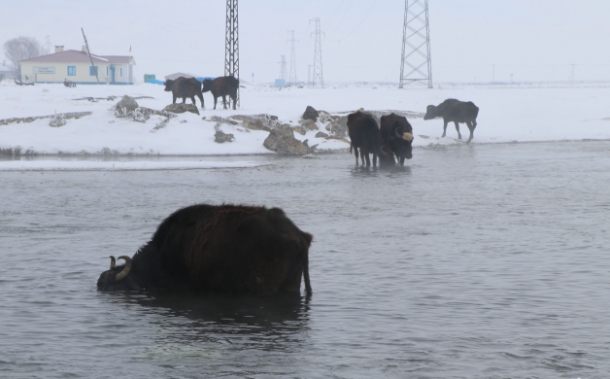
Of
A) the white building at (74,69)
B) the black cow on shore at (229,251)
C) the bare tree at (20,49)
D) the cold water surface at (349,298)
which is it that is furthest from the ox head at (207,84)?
the bare tree at (20,49)

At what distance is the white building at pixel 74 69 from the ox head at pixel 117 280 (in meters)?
80.6

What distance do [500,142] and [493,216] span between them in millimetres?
22316

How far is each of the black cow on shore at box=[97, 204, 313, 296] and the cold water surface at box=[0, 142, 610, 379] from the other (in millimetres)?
180

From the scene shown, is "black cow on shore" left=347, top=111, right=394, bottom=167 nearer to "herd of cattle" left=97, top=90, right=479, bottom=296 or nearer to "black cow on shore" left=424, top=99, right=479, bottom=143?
"black cow on shore" left=424, top=99, right=479, bottom=143

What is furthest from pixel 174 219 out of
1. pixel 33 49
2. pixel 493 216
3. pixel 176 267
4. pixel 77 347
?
pixel 33 49

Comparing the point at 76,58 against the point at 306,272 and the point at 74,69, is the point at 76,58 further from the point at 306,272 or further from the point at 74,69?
the point at 306,272

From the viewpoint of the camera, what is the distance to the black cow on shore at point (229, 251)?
720 centimetres

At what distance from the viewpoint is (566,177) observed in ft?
63.2

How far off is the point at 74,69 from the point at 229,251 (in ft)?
279

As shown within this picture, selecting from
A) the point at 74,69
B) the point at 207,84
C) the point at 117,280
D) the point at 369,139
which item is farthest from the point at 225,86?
the point at 74,69

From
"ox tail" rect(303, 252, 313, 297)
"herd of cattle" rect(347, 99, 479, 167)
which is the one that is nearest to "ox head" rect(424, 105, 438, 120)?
"herd of cattle" rect(347, 99, 479, 167)

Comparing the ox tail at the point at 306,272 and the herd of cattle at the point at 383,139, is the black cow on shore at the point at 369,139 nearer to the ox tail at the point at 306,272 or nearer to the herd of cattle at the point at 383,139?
the herd of cattle at the point at 383,139

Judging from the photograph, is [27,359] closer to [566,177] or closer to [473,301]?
[473,301]

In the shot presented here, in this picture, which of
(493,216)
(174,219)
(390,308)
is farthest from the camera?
(493,216)
